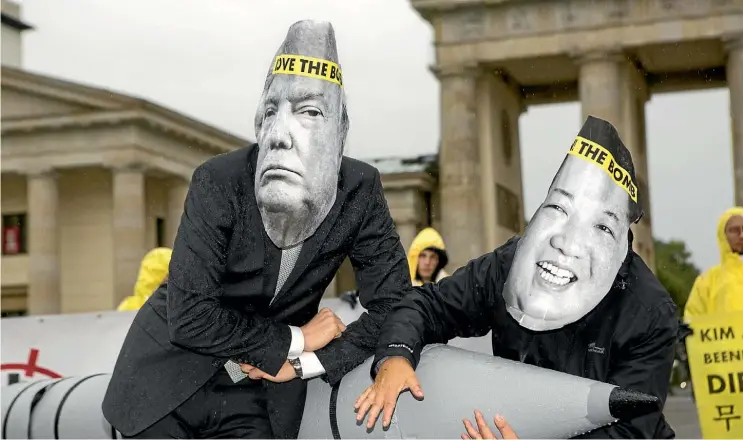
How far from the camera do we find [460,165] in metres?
33.5

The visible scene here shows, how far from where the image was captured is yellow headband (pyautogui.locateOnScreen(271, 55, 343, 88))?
140 inches

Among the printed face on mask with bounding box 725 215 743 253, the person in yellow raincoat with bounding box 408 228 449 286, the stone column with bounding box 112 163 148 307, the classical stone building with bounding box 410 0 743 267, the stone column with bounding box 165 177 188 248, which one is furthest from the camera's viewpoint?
the stone column with bounding box 165 177 188 248

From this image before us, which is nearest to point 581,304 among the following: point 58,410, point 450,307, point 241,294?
point 450,307

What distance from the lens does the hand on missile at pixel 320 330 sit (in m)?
3.70

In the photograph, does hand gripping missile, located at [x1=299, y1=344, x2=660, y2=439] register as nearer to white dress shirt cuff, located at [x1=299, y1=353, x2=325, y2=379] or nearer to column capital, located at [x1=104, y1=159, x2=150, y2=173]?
white dress shirt cuff, located at [x1=299, y1=353, x2=325, y2=379]

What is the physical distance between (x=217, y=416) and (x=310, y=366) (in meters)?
0.37

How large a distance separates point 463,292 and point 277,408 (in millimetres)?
785

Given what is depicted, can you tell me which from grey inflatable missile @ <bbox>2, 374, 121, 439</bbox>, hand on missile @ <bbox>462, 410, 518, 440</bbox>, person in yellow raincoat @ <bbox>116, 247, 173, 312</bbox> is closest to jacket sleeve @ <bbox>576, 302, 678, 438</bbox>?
hand on missile @ <bbox>462, 410, 518, 440</bbox>

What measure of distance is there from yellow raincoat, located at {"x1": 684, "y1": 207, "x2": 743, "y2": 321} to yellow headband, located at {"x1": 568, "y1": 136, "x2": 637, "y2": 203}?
630cm

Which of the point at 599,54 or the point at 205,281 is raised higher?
the point at 599,54

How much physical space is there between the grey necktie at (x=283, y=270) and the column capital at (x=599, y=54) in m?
31.0

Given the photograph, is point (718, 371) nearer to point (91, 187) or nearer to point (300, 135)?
point (300, 135)

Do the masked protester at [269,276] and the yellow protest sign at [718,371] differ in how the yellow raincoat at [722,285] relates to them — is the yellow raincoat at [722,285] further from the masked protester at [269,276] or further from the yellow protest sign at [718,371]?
the masked protester at [269,276]

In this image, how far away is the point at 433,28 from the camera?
3456 cm
